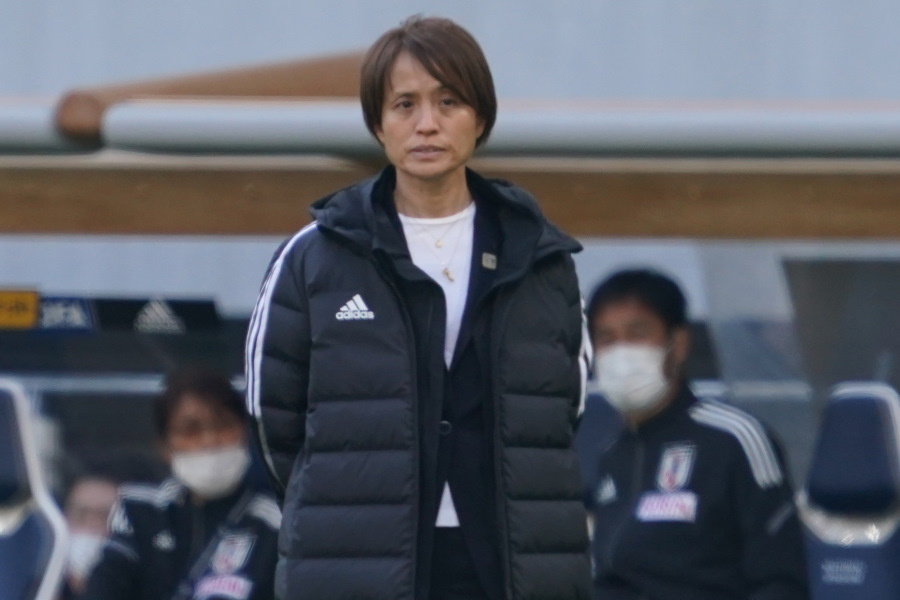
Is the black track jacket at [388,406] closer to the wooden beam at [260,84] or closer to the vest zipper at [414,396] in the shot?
the vest zipper at [414,396]

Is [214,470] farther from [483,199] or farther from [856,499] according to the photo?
[483,199]

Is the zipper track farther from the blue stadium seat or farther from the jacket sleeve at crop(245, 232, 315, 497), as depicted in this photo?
the jacket sleeve at crop(245, 232, 315, 497)

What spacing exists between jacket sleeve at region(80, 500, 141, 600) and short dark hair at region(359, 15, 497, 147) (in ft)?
6.40

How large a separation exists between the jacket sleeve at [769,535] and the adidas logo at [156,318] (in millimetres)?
1492

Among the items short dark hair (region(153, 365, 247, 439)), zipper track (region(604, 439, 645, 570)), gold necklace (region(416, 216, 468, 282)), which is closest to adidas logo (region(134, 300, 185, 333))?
short dark hair (region(153, 365, 247, 439))

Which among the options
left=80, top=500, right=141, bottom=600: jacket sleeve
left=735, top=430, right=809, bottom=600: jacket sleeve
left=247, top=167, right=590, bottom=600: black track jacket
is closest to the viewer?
left=247, top=167, right=590, bottom=600: black track jacket

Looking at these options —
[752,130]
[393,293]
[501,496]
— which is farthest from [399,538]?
[752,130]

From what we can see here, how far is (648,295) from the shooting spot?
386 centimetres

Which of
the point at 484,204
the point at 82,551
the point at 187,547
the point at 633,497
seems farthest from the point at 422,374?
the point at 82,551

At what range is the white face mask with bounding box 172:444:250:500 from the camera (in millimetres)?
3943

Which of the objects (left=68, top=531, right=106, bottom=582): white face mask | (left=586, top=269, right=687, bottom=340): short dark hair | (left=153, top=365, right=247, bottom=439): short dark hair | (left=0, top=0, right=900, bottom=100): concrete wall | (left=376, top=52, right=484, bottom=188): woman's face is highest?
(left=0, top=0, right=900, bottom=100): concrete wall

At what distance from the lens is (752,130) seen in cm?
337

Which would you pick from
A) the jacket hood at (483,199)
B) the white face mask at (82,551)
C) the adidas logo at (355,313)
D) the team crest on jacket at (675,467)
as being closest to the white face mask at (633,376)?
the team crest on jacket at (675,467)

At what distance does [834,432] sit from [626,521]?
1.81 feet
